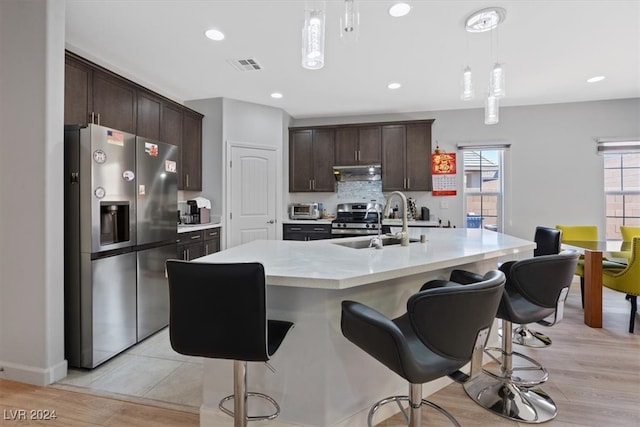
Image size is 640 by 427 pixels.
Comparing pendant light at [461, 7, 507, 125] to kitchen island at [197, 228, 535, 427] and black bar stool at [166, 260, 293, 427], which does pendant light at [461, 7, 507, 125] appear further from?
black bar stool at [166, 260, 293, 427]

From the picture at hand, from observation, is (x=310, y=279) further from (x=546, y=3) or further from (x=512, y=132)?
(x=512, y=132)

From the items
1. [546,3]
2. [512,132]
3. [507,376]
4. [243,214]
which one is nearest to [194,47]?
[243,214]

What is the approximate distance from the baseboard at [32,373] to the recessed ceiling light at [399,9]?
11.6ft

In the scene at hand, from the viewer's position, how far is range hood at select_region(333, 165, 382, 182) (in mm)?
5195

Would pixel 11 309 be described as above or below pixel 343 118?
below

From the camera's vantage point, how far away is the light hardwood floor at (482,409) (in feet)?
5.78

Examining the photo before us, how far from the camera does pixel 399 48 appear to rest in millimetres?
3080

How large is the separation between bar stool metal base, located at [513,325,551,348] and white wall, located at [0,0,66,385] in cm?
360

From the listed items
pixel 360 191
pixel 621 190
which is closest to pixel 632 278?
pixel 621 190

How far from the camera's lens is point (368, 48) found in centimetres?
308

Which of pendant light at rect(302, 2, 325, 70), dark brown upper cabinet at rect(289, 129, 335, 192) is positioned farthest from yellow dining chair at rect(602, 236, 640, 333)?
dark brown upper cabinet at rect(289, 129, 335, 192)

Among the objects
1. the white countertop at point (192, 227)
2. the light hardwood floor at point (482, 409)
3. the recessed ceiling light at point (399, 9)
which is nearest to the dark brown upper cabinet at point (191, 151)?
the white countertop at point (192, 227)

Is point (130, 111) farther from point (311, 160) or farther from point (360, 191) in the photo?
point (360, 191)

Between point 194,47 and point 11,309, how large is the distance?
2.63 m
